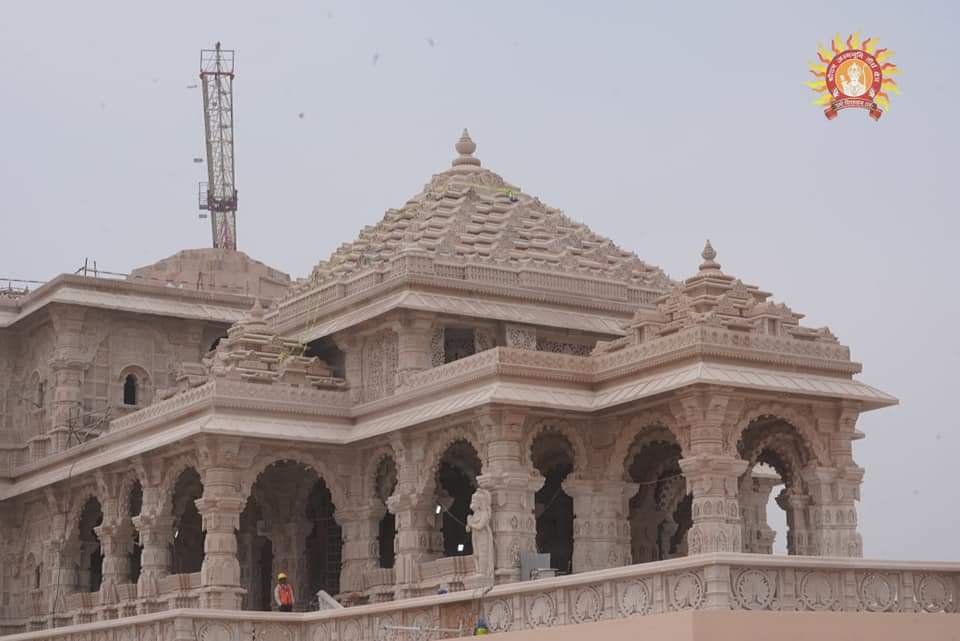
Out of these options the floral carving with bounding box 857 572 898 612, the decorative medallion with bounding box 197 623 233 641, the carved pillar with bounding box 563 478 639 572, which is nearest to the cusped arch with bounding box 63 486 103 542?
the decorative medallion with bounding box 197 623 233 641

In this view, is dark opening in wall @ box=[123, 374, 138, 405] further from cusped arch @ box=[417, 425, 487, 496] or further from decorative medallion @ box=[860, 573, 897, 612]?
decorative medallion @ box=[860, 573, 897, 612]

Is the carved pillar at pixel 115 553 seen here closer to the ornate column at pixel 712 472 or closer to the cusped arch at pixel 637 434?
the cusped arch at pixel 637 434

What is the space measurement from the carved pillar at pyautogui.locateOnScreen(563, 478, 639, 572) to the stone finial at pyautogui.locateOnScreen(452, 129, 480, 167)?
32.3ft

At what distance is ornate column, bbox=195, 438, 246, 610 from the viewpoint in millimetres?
31344

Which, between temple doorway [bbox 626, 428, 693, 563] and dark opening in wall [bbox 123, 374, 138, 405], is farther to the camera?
dark opening in wall [bbox 123, 374, 138, 405]

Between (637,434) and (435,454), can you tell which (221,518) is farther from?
(637,434)

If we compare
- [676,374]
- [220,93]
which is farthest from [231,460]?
[220,93]

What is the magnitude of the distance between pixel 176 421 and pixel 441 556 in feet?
16.9

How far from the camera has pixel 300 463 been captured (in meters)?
33.6

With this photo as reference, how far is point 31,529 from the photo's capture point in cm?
4009

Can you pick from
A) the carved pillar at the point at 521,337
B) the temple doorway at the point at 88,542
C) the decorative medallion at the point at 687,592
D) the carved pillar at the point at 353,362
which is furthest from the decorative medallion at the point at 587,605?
the temple doorway at the point at 88,542

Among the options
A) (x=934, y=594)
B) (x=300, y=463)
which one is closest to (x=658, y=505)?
(x=300, y=463)

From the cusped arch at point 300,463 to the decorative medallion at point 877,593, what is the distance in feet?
43.0

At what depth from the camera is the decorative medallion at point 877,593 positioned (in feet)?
69.9
